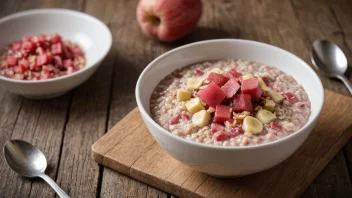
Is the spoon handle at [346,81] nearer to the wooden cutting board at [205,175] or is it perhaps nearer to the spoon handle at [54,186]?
the wooden cutting board at [205,175]

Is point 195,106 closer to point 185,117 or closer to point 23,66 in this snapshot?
point 185,117

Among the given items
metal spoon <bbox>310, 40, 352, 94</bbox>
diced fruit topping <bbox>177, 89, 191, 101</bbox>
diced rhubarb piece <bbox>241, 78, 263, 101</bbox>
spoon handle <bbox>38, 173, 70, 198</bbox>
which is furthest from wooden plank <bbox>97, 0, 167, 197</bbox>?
metal spoon <bbox>310, 40, 352, 94</bbox>

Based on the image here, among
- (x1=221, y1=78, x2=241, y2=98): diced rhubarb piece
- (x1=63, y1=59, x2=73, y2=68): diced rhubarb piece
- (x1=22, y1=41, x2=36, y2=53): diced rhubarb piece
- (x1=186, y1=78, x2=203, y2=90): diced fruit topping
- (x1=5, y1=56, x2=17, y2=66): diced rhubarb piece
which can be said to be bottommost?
(x1=63, y1=59, x2=73, y2=68): diced rhubarb piece

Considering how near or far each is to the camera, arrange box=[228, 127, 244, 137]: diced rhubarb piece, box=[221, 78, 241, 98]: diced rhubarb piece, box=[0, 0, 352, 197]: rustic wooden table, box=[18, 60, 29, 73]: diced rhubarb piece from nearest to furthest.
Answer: box=[228, 127, 244, 137]: diced rhubarb piece → box=[221, 78, 241, 98]: diced rhubarb piece → box=[0, 0, 352, 197]: rustic wooden table → box=[18, 60, 29, 73]: diced rhubarb piece

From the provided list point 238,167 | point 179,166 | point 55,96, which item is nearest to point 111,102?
point 55,96

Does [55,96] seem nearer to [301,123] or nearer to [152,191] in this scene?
[152,191]

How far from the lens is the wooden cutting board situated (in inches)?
72.2

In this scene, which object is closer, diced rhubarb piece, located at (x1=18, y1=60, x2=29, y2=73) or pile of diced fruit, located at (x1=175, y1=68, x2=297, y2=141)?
pile of diced fruit, located at (x1=175, y1=68, x2=297, y2=141)

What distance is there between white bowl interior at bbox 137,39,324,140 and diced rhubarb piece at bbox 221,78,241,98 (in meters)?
0.30

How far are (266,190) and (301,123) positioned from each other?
267mm

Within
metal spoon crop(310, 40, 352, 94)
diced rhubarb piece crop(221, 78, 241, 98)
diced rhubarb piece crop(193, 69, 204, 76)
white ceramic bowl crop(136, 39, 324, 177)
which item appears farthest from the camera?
Result: metal spoon crop(310, 40, 352, 94)

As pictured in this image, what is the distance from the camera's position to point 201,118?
179 cm

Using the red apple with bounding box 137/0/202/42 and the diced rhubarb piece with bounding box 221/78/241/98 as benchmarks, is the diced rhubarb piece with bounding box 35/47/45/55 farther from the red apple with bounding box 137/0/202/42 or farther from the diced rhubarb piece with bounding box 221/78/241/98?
the diced rhubarb piece with bounding box 221/78/241/98

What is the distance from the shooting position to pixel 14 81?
7.36 feet
